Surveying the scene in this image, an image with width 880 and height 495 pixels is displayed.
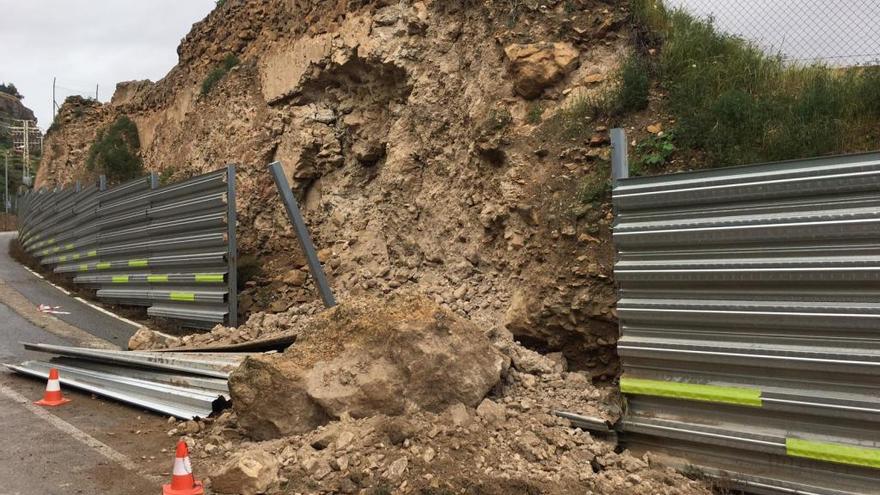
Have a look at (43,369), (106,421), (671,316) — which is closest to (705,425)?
(671,316)

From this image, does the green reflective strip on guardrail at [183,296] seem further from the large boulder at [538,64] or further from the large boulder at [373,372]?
the large boulder at [538,64]

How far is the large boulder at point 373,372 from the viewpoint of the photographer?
5.01 metres

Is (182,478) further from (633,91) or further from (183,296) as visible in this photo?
(183,296)

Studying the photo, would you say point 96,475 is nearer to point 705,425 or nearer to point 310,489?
point 310,489

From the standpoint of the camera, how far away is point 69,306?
13617 mm

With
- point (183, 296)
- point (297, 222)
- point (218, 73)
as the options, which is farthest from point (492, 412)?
point (218, 73)

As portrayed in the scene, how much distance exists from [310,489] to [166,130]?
53.8 ft

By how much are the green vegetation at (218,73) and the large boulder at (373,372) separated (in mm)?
10930

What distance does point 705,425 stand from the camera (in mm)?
4508

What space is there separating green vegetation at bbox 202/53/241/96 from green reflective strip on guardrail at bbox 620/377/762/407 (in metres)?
12.5

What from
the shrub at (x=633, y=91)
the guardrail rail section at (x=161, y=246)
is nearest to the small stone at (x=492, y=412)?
the shrub at (x=633, y=91)

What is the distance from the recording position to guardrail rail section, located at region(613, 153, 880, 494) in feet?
13.2

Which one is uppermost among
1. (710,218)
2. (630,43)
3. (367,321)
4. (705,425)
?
(630,43)

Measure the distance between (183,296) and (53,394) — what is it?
394 centimetres
